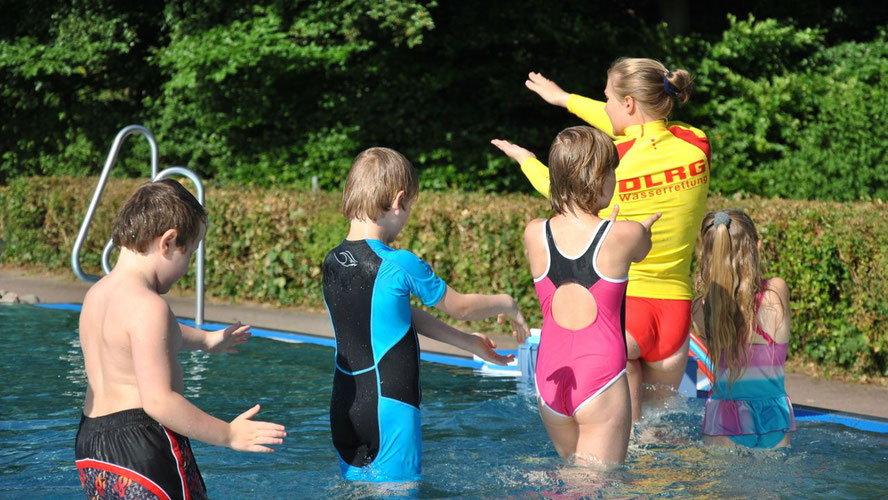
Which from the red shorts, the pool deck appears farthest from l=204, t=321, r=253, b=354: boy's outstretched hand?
the pool deck

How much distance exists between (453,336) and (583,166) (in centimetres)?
80

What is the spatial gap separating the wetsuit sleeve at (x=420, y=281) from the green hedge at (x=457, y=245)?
420 centimetres

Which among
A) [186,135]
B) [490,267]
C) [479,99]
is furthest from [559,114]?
[490,267]

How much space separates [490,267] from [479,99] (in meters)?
7.42

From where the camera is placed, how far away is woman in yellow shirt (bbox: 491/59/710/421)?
14.3 feet

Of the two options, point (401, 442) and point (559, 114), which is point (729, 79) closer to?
point (559, 114)

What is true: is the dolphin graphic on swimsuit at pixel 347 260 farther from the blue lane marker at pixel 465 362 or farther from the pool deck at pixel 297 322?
the pool deck at pixel 297 322

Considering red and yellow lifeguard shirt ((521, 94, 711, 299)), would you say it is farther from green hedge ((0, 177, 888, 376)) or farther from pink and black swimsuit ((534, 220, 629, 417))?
green hedge ((0, 177, 888, 376))

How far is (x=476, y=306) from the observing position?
3.61m

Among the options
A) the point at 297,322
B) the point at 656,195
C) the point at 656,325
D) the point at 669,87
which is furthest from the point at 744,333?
the point at 297,322

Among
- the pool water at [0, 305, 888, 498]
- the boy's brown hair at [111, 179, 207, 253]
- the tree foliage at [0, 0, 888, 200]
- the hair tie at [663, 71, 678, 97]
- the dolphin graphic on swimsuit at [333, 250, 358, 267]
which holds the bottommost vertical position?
the pool water at [0, 305, 888, 498]

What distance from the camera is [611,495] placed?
381 cm

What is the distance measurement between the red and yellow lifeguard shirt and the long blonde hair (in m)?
0.14

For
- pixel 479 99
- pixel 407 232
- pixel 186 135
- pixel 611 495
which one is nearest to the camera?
pixel 611 495
